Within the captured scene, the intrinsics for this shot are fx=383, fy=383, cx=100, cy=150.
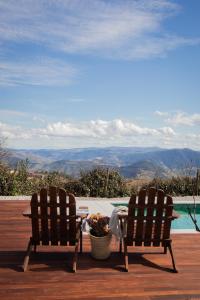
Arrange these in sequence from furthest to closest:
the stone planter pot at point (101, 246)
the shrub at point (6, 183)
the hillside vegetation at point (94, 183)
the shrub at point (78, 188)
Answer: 1. the shrub at point (78, 188)
2. the hillside vegetation at point (94, 183)
3. the shrub at point (6, 183)
4. the stone planter pot at point (101, 246)

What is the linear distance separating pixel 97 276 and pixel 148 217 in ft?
3.06

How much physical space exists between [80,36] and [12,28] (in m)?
2.07

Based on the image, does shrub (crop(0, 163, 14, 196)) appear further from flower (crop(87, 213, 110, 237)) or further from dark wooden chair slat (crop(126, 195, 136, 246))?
dark wooden chair slat (crop(126, 195, 136, 246))

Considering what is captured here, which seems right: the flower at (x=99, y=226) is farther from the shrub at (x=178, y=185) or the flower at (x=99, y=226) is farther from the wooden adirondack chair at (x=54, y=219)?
the shrub at (x=178, y=185)

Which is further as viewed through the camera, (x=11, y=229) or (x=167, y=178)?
(x=167, y=178)

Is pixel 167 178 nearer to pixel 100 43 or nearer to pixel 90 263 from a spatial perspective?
pixel 100 43

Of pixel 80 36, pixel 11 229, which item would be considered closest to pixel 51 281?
pixel 11 229

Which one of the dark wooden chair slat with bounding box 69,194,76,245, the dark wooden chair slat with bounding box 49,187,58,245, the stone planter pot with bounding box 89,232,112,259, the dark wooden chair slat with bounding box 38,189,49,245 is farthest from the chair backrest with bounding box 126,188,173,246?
the dark wooden chair slat with bounding box 38,189,49,245

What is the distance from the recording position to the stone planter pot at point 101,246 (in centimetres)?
478

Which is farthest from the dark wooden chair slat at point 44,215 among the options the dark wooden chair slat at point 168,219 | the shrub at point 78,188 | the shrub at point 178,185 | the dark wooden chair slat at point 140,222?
the shrub at point 178,185

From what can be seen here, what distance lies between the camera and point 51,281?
4.12m

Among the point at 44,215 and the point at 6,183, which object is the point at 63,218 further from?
the point at 6,183

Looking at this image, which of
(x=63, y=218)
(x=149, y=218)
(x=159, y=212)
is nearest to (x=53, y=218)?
(x=63, y=218)

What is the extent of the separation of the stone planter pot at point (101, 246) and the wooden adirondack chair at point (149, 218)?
0.23 m
